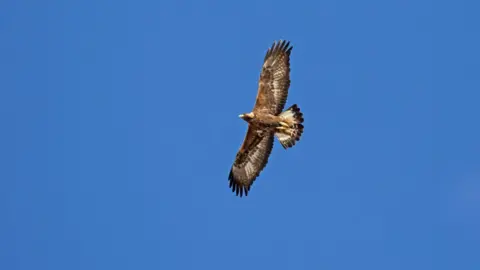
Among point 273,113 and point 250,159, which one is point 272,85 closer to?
point 273,113

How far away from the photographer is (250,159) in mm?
33469

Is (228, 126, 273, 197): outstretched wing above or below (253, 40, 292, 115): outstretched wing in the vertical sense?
below

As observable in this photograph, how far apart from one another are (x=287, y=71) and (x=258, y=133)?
6.50ft

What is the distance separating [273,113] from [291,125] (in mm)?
621

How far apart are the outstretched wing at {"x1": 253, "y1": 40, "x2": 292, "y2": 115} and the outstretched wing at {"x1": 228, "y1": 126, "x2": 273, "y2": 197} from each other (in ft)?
2.92

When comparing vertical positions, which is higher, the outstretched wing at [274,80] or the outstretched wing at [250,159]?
the outstretched wing at [274,80]

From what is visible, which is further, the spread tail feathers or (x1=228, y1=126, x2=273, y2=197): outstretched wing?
(x1=228, y1=126, x2=273, y2=197): outstretched wing

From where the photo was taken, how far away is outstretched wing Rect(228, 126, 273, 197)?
33.0 meters

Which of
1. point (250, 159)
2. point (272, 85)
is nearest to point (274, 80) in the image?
point (272, 85)

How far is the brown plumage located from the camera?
32.1 meters

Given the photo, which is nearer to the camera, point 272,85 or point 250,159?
point 272,85

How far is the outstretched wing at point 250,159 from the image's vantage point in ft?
108

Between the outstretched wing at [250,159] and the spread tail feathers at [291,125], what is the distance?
50 cm

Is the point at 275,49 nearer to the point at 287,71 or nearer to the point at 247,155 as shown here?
the point at 287,71
